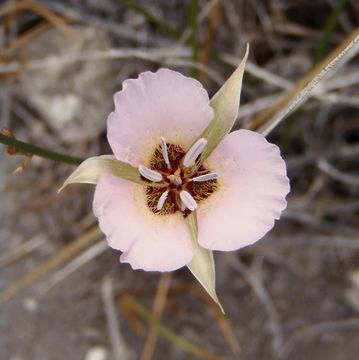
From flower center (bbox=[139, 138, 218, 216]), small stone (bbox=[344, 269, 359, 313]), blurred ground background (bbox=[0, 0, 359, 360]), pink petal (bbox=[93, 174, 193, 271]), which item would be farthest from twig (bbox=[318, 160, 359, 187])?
pink petal (bbox=[93, 174, 193, 271])

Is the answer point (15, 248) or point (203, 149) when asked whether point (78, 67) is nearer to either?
point (15, 248)

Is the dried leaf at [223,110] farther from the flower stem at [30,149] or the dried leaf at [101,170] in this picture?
the flower stem at [30,149]

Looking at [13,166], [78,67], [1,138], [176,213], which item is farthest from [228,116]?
[13,166]

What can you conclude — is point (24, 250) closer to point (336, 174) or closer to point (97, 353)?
point (97, 353)

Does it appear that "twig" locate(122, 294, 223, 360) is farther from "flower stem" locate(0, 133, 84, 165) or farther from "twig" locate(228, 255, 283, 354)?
"flower stem" locate(0, 133, 84, 165)

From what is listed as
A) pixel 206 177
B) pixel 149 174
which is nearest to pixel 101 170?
pixel 149 174

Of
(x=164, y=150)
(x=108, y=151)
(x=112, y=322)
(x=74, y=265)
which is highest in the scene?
(x=164, y=150)
